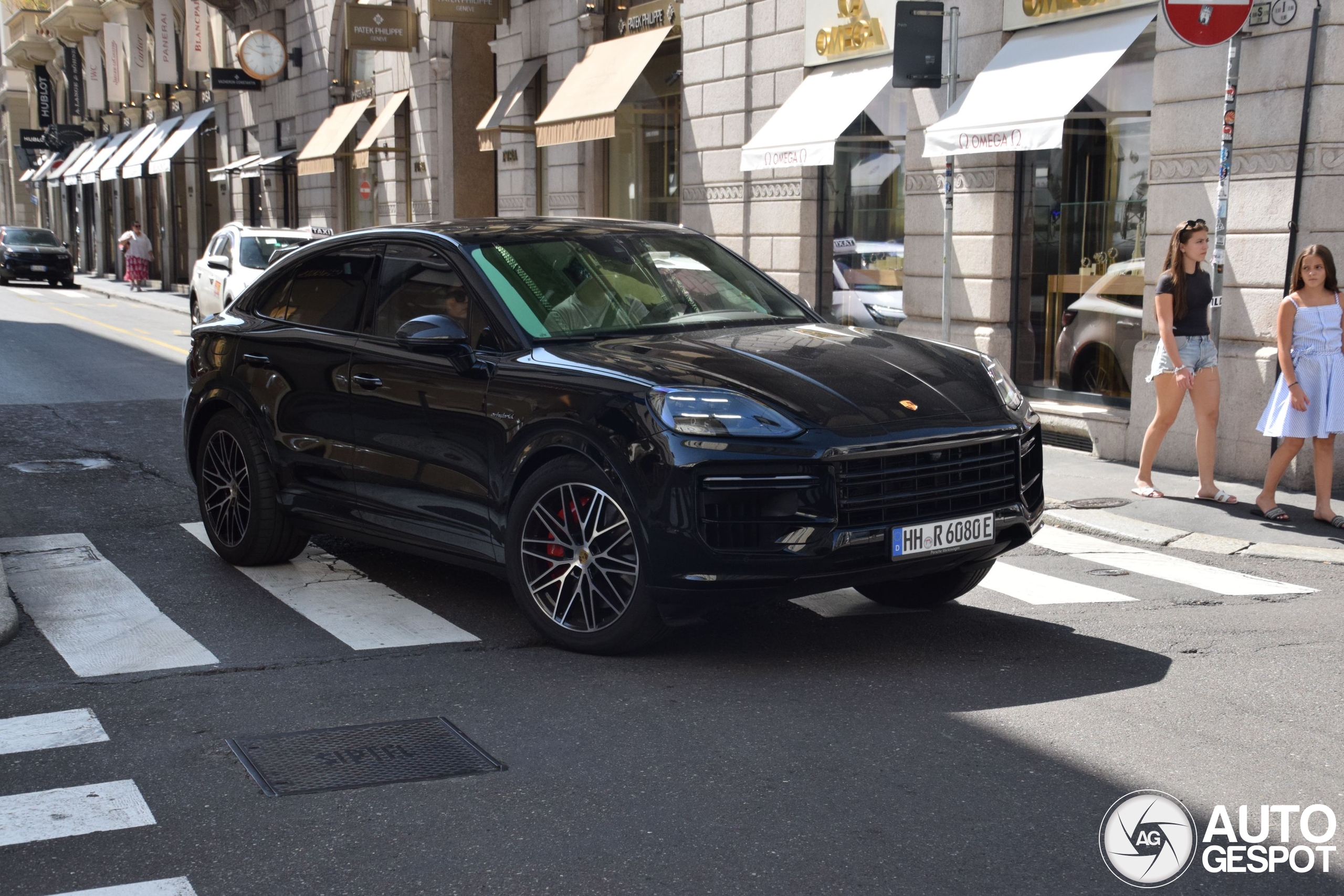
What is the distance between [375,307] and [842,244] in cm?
1004

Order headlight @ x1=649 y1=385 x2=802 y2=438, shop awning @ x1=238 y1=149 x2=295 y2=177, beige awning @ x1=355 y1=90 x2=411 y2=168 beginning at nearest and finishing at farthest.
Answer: headlight @ x1=649 y1=385 x2=802 y2=438
beige awning @ x1=355 y1=90 x2=411 y2=168
shop awning @ x1=238 y1=149 x2=295 y2=177

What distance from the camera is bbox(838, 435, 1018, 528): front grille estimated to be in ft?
17.5

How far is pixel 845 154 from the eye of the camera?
1599cm

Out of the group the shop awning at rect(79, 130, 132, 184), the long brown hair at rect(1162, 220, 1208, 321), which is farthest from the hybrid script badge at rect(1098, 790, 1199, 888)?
the shop awning at rect(79, 130, 132, 184)

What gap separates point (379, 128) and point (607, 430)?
80.3 feet

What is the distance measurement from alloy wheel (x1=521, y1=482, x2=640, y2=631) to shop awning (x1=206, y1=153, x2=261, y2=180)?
33.4 m

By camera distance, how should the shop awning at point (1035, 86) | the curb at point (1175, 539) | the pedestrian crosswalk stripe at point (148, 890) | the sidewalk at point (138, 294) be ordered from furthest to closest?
the sidewalk at point (138, 294) → the shop awning at point (1035, 86) → the curb at point (1175, 539) → the pedestrian crosswalk stripe at point (148, 890)

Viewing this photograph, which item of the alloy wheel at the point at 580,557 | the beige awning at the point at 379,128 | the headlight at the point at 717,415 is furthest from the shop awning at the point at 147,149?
the headlight at the point at 717,415

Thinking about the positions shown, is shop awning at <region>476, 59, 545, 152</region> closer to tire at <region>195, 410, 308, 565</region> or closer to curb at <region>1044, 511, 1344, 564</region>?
curb at <region>1044, 511, 1344, 564</region>

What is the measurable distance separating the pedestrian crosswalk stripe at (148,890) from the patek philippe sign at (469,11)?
21.1 m

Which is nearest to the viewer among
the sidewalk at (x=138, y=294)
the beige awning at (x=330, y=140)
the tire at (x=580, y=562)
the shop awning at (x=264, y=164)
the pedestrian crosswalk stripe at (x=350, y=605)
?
the tire at (x=580, y=562)

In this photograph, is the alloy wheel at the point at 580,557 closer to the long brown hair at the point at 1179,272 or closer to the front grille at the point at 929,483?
the front grille at the point at 929,483

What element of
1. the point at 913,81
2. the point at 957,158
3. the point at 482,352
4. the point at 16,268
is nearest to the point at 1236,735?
the point at 482,352

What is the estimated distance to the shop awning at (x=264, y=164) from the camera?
35.5m
